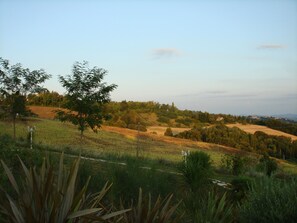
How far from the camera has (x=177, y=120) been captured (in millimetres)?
81875

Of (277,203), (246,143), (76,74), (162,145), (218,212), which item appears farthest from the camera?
(246,143)

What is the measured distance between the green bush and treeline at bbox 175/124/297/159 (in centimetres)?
5142

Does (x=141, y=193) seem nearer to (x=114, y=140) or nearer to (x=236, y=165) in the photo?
(x=236, y=165)

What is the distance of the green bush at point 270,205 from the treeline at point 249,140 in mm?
51422

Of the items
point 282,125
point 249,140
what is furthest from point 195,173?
point 282,125

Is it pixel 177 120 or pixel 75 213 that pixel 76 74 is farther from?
pixel 177 120

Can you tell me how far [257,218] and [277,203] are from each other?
15.2 inches

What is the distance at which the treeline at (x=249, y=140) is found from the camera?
5597 cm

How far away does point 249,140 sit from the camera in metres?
61.9

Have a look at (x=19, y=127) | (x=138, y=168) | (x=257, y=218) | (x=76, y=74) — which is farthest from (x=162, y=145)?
(x=257, y=218)

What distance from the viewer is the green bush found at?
4914 millimetres

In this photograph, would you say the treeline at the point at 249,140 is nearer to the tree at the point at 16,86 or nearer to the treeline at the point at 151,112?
the treeline at the point at 151,112

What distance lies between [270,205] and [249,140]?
5890 centimetres

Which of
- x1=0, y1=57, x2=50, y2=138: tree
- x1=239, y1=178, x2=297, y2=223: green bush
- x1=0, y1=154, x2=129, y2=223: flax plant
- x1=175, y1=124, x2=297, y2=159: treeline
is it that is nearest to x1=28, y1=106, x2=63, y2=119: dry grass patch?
x1=175, y1=124, x2=297, y2=159: treeline
